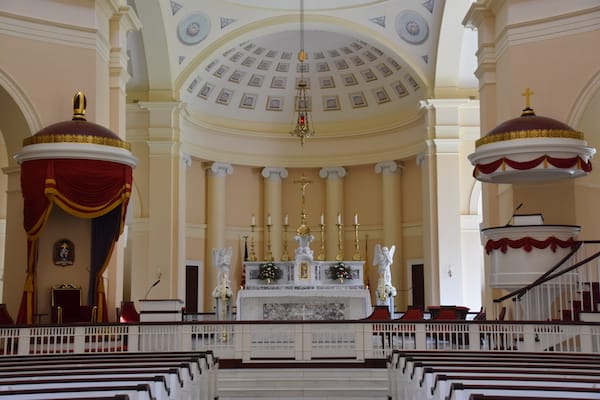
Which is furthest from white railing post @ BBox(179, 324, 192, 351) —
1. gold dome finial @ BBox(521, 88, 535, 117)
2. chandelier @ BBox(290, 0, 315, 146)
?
chandelier @ BBox(290, 0, 315, 146)

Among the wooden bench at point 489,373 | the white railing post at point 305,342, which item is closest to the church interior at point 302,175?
the white railing post at point 305,342

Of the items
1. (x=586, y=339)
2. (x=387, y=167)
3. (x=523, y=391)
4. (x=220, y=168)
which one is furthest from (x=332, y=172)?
(x=523, y=391)

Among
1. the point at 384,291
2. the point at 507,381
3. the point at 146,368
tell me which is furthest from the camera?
the point at 384,291

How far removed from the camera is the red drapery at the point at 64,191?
38.2ft

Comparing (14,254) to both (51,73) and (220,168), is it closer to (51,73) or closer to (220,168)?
(51,73)

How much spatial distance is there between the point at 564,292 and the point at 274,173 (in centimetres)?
1314

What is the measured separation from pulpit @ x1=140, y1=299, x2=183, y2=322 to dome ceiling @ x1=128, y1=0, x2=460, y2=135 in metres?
9.10

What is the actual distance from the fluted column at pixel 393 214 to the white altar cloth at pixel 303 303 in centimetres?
504

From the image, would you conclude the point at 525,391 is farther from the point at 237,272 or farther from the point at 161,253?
the point at 237,272

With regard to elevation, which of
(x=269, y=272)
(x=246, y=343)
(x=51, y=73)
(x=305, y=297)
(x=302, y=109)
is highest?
(x=302, y=109)

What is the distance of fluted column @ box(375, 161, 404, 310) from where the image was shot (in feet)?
72.8

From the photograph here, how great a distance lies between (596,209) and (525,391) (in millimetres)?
9278

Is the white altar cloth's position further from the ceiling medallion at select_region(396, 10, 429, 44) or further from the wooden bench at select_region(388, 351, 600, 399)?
the wooden bench at select_region(388, 351, 600, 399)

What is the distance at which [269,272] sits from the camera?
59.9ft
